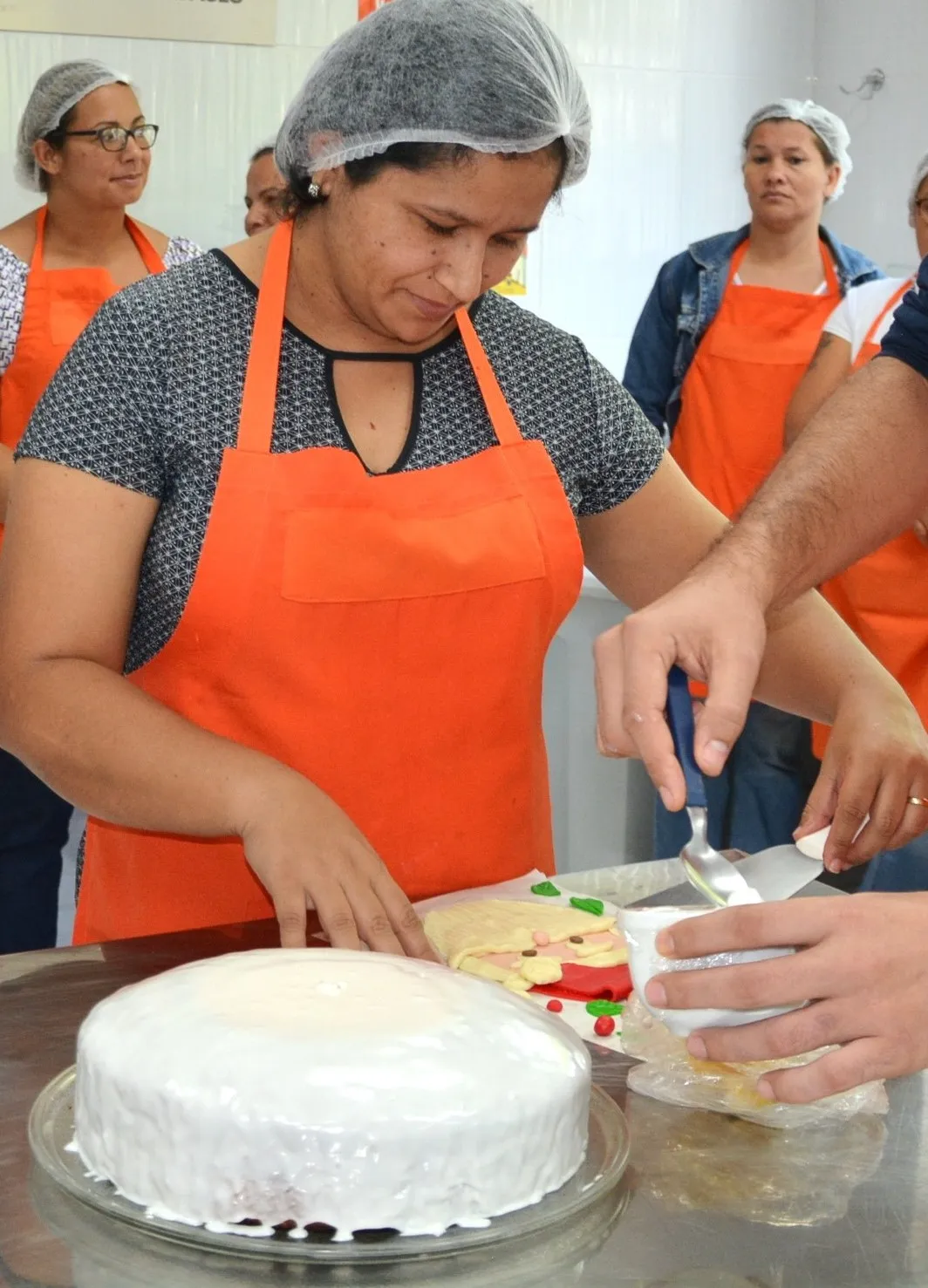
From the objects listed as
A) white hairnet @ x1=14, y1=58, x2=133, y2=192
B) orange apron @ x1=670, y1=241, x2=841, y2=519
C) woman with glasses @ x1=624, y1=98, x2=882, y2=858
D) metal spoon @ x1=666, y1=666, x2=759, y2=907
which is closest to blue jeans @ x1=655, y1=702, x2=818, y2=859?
woman with glasses @ x1=624, y1=98, x2=882, y2=858

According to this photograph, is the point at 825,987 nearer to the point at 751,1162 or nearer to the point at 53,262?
the point at 751,1162

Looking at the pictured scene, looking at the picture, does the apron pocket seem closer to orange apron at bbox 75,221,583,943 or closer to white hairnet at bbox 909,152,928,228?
orange apron at bbox 75,221,583,943

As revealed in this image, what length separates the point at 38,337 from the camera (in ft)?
9.74

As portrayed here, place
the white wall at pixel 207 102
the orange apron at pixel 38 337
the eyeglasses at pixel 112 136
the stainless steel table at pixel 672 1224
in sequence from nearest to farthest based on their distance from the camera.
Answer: the stainless steel table at pixel 672 1224 → the orange apron at pixel 38 337 → the eyeglasses at pixel 112 136 → the white wall at pixel 207 102

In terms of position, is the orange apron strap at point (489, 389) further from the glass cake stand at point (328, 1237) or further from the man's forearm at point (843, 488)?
the glass cake stand at point (328, 1237)

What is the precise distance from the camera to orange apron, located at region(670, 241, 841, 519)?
11.5 ft

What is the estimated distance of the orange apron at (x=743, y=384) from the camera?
11.5ft

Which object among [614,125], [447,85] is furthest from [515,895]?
[614,125]

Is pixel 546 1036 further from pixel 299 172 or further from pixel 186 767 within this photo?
pixel 299 172

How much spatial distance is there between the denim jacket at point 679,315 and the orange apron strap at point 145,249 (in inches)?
44.9

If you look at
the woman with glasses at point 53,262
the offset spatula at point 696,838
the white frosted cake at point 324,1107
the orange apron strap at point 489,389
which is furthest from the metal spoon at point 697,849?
the woman with glasses at point 53,262

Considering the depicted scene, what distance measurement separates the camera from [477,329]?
1697 millimetres

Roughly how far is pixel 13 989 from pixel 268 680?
0.38 meters

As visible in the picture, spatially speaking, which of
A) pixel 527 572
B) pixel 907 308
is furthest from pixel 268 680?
pixel 907 308
